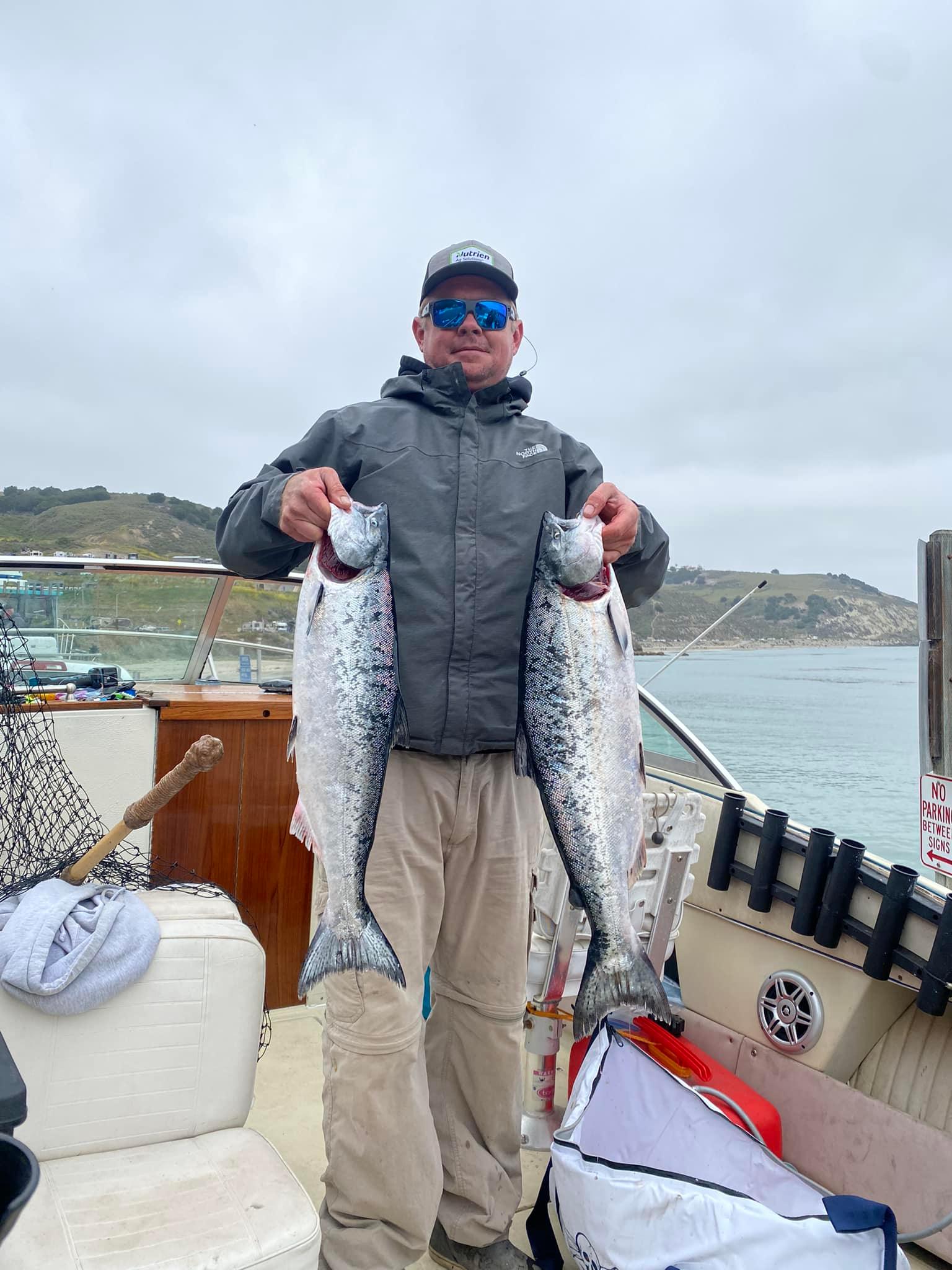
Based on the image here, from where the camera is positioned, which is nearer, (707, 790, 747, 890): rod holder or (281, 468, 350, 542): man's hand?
(281, 468, 350, 542): man's hand

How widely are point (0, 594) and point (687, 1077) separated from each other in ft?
11.7

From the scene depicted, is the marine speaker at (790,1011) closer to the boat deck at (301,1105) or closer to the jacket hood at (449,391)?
the boat deck at (301,1105)

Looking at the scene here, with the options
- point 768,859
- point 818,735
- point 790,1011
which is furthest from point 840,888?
A: point 818,735

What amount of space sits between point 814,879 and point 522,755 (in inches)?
62.9

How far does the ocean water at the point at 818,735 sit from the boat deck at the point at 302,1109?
2.47 m

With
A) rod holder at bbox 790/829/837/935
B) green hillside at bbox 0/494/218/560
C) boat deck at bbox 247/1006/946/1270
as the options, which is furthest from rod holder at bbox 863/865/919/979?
green hillside at bbox 0/494/218/560

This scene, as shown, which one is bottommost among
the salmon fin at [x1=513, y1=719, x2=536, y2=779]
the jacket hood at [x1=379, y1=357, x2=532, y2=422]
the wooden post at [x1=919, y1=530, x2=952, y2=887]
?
the salmon fin at [x1=513, y1=719, x2=536, y2=779]

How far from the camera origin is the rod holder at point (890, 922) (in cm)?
285

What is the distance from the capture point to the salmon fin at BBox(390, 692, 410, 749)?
6.96 ft

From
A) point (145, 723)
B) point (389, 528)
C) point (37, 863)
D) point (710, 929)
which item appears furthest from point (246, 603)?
point (710, 929)

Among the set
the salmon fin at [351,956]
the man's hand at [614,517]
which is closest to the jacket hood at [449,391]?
the man's hand at [614,517]

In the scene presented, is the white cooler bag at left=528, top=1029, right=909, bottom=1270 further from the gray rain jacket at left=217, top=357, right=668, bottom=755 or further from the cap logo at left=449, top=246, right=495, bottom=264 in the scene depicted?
the cap logo at left=449, top=246, right=495, bottom=264

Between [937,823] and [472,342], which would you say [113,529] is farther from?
[937,823]

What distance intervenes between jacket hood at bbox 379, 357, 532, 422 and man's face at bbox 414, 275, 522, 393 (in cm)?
5
